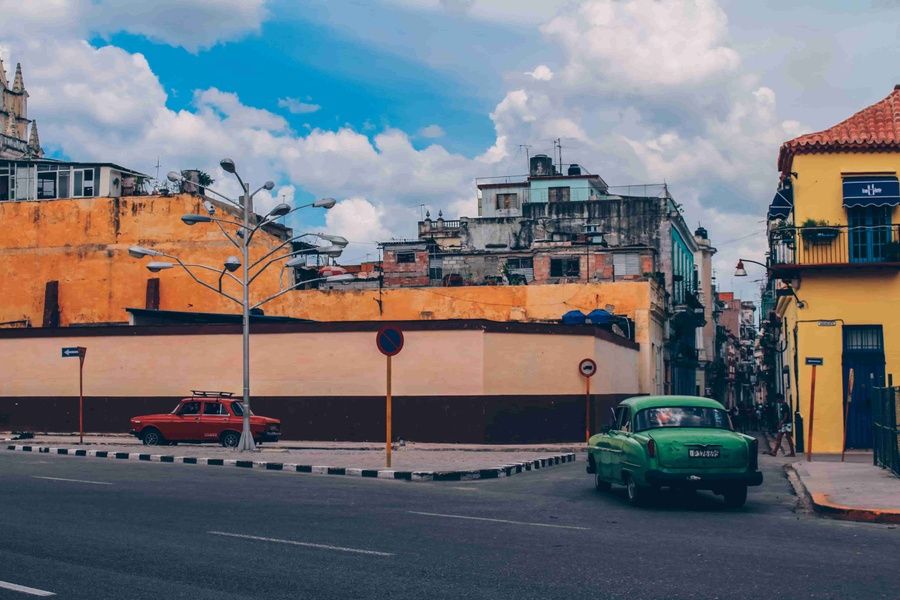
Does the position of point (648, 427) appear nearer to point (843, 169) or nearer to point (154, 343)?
point (843, 169)

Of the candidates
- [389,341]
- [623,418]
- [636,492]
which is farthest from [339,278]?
[636,492]

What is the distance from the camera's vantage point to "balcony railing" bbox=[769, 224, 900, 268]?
29.2 metres

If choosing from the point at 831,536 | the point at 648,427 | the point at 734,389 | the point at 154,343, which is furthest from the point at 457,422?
the point at 734,389

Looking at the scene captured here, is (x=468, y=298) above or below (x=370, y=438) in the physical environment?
above

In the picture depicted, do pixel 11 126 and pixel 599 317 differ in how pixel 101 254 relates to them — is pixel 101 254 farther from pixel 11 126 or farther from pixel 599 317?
pixel 11 126

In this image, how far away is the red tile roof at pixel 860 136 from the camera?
1158 inches

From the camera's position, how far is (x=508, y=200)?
7744cm

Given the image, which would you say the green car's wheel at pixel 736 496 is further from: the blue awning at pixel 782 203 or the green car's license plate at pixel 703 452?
the blue awning at pixel 782 203

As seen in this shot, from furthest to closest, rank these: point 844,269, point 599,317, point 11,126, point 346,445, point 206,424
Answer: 1. point 11,126
2. point 599,317
3. point 346,445
4. point 206,424
5. point 844,269

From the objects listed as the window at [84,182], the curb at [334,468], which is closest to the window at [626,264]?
the window at [84,182]

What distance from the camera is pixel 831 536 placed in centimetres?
1284

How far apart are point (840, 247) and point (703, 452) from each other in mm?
15494

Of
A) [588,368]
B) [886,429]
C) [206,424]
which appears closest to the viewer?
[886,429]

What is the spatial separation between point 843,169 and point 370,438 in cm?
1611
